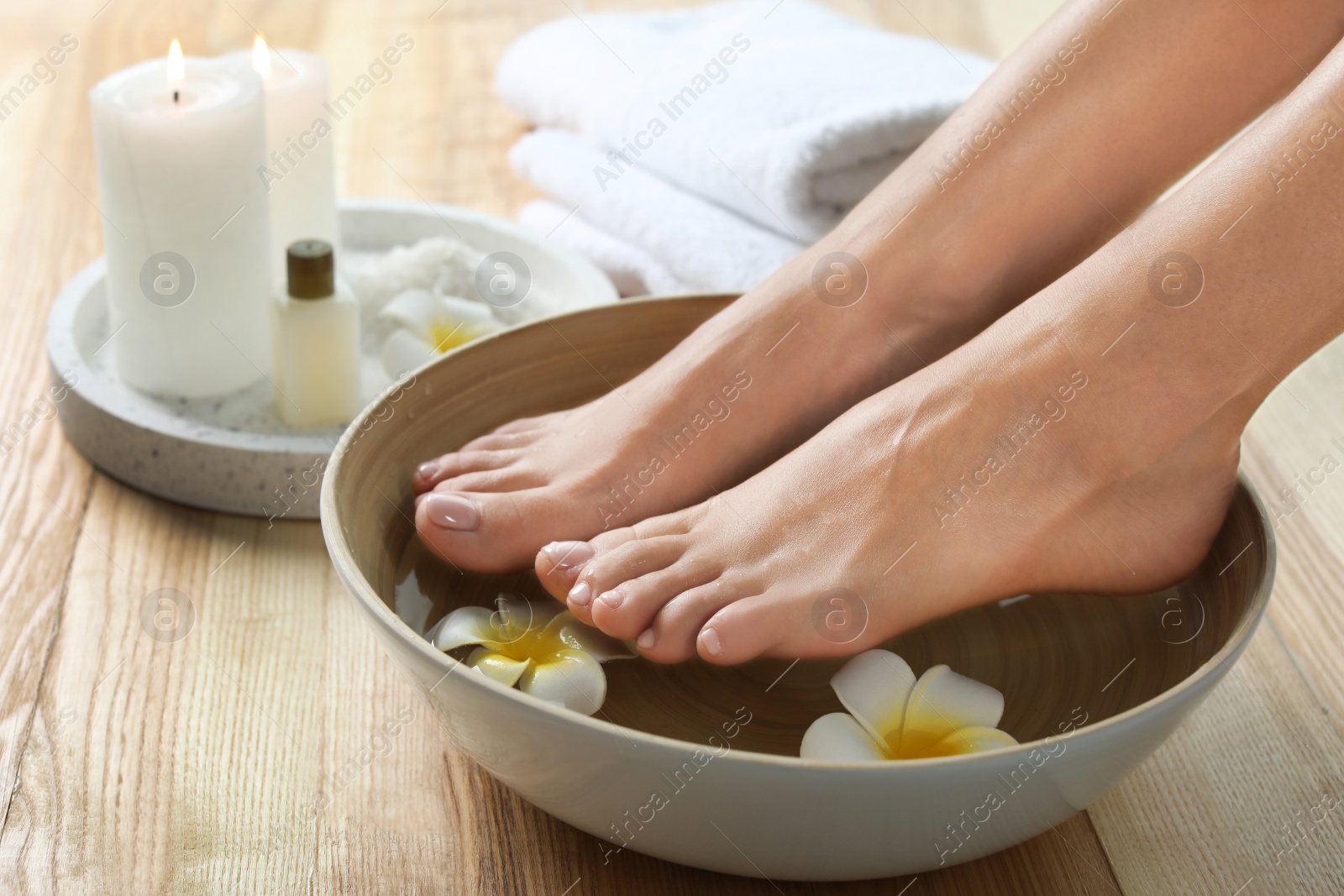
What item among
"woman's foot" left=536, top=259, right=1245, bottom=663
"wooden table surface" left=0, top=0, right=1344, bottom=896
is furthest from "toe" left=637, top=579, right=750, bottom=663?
"wooden table surface" left=0, top=0, right=1344, bottom=896

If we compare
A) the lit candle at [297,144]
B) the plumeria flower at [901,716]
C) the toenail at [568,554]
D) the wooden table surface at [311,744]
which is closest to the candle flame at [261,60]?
the lit candle at [297,144]

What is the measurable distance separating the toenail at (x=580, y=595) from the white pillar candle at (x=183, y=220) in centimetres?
44

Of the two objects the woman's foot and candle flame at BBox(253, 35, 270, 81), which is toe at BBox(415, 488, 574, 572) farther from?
candle flame at BBox(253, 35, 270, 81)

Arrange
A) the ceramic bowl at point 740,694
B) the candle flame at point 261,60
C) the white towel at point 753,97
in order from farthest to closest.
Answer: the white towel at point 753,97, the candle flame at point 261,60, the ceramic bowl at point 740,694

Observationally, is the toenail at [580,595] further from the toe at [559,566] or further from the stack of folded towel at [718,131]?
the stack of folded towel at [718,131]

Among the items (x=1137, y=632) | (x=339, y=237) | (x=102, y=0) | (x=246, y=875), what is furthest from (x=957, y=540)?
(x=102, y=0)

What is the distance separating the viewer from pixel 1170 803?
663 mm

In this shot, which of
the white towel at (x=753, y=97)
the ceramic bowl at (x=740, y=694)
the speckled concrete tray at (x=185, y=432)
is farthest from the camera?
the white towel at (x=753, y=97)

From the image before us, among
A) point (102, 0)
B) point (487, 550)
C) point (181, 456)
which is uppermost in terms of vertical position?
point (487, 550)

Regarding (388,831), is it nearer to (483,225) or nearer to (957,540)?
(957,540)

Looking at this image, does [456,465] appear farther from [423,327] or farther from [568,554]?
[423,327]

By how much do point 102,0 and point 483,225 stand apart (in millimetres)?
1023

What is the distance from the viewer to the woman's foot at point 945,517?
0.64m

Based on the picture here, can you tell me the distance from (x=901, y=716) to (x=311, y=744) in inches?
12.9
